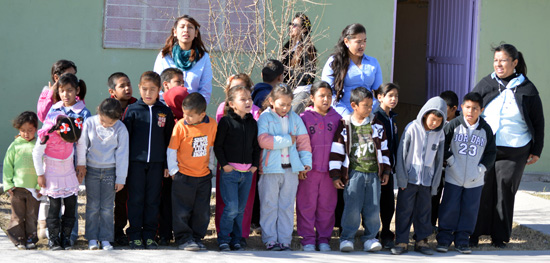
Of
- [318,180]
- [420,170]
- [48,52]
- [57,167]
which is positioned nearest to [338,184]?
[318,180]

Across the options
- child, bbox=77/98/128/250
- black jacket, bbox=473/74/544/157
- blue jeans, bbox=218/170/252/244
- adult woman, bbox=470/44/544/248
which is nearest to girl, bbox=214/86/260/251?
blue jeans, bbox=218/170/252/244

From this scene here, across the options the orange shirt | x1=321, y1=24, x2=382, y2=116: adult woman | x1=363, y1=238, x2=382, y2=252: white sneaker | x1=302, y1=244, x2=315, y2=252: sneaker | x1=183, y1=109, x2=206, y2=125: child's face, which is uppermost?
x1=321, y1=24, x2=382, y2=116: adult woman

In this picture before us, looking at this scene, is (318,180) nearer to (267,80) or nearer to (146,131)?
(267,80)

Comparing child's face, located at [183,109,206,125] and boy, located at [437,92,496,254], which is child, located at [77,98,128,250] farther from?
boy, located at [437,92,496,254]

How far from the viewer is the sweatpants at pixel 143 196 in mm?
5133

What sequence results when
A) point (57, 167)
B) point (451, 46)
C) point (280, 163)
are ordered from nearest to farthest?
point (57, 167) → point (280, 163) → point (451, 46)

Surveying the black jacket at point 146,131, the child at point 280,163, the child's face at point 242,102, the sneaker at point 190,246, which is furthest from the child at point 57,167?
the child at point 280,163

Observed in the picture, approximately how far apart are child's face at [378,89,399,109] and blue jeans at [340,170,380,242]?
61 centimetres

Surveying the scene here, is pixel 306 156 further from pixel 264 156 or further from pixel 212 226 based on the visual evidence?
pixel 212 226

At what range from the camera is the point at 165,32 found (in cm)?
834

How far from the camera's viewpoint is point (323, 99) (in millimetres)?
5375

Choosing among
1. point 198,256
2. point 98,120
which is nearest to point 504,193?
point 198,256

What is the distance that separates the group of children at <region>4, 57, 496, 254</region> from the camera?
502cm

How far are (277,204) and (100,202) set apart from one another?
137 centimetres
